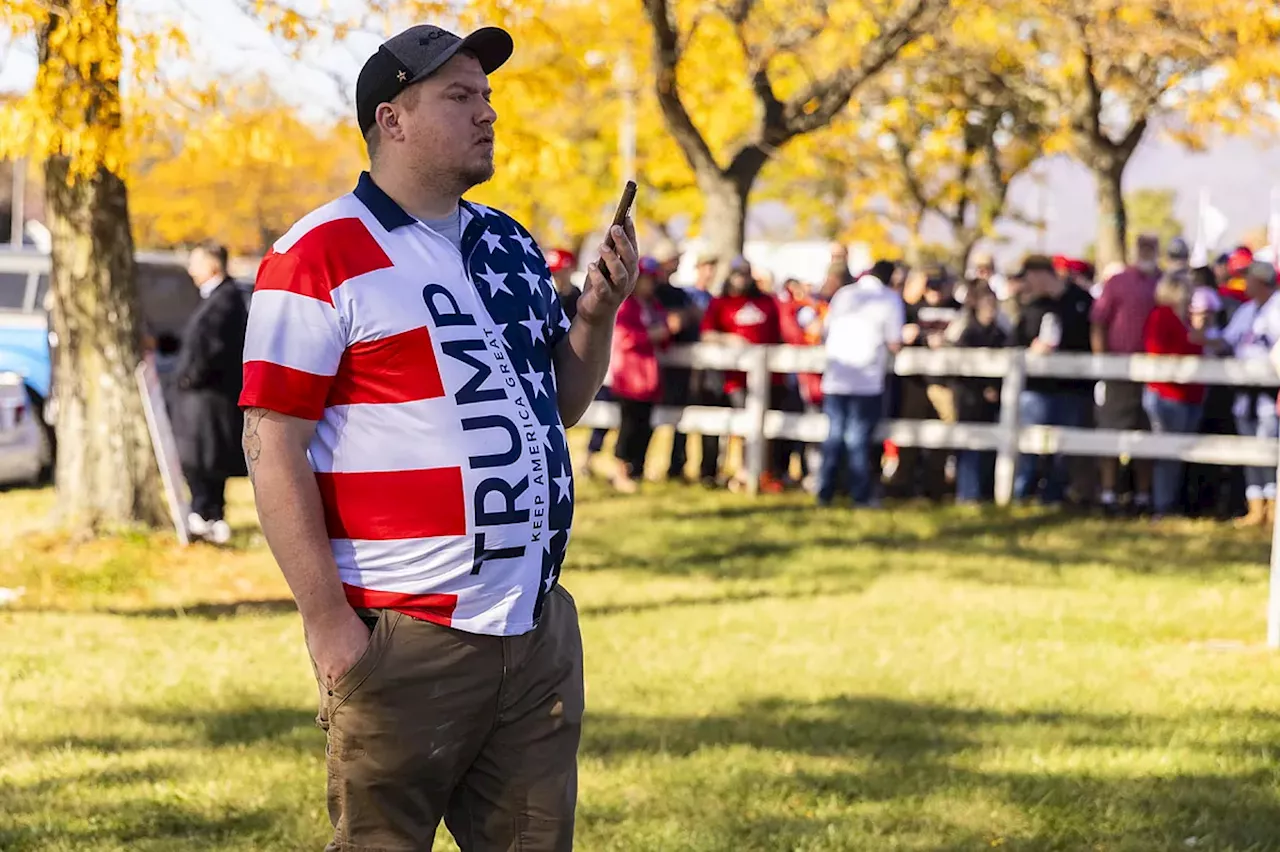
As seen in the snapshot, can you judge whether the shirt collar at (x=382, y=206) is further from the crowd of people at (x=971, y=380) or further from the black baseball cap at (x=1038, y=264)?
the black baseball cap at (x=1038, y=264)

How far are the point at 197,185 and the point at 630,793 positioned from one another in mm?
53579

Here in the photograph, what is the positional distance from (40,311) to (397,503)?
13.9 m

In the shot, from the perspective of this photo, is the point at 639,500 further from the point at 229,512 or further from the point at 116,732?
the point at 116,732

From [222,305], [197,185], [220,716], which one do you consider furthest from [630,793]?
[197,185]

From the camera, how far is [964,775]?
6.23 metres

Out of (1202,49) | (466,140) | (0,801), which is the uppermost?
(1202,49)

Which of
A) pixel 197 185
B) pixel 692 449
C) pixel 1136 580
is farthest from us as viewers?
pixel 197 185

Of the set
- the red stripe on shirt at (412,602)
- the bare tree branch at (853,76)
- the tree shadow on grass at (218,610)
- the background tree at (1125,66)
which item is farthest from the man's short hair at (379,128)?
the background tree at (1125,66)

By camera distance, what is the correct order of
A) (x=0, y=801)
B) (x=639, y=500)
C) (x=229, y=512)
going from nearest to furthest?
(x=0, y=801), (x=229, y=512), (x=639, y=500)

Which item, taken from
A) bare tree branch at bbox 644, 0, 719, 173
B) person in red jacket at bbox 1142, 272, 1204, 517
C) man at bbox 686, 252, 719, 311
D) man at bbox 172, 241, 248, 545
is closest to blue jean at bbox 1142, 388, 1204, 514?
person in red jacket at bbox 1142, 272, 1204, 517

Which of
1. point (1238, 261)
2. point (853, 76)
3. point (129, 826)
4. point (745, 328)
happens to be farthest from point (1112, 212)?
point (129, 826)

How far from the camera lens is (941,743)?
670 centimetres

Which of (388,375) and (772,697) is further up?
(388,375)

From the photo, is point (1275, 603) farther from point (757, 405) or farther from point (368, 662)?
point (757, 405)
